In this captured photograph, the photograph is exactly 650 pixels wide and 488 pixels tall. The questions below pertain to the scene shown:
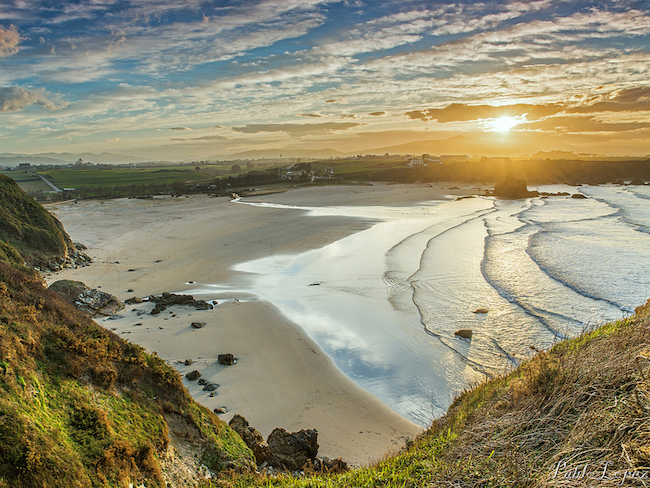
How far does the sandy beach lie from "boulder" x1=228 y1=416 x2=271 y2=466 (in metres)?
1.37

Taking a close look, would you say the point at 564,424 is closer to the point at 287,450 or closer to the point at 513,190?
the point at 287,450

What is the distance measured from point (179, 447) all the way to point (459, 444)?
156 inches

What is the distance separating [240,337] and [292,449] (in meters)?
6.47

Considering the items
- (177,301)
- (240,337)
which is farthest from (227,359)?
(177,301)

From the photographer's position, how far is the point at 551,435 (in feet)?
14.3

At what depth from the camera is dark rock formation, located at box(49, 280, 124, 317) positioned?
13.4 m

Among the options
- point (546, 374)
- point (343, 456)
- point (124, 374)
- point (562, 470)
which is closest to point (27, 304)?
point (124, 374)

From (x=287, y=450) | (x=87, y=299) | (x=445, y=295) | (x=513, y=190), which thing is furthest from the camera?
(x=513, y=190)

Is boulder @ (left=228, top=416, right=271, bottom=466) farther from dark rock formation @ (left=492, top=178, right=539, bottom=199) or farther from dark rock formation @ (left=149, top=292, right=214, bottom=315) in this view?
dark rock formation @ (left=492, top=178, right=539, bottom=199)

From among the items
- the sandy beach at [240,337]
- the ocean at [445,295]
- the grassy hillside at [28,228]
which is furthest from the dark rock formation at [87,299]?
the grassy hillside at [28,228]

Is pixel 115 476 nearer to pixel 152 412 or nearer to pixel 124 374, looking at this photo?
pixel 152 412

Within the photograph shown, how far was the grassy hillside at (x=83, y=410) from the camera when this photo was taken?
11.3 ft

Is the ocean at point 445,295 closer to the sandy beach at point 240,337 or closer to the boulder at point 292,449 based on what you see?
the sandy beach at point 240,337

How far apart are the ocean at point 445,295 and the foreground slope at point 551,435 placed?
265cm
